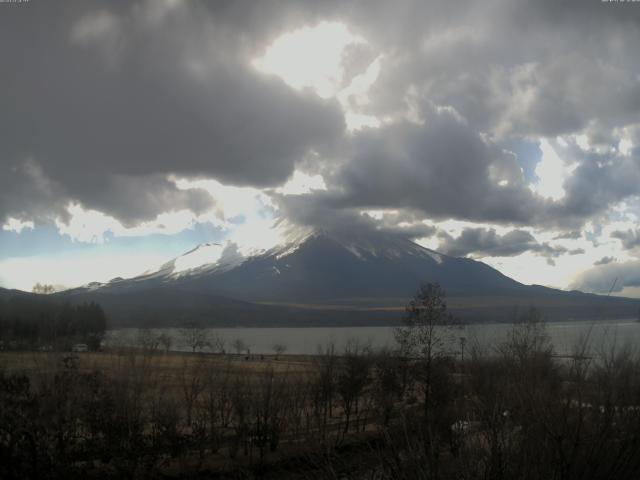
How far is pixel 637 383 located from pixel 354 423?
1203 inches

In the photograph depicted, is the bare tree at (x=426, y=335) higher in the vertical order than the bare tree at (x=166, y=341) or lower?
higher

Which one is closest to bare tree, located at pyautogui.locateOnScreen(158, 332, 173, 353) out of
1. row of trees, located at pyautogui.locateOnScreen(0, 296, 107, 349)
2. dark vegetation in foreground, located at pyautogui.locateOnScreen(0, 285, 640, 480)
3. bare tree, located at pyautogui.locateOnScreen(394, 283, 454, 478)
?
row of trees, located at pyautogui.locateOnScreen(0, 296, 107, 349)

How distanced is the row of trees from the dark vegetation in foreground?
21.9 feet

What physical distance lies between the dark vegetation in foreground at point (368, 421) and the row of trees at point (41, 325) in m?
6.68

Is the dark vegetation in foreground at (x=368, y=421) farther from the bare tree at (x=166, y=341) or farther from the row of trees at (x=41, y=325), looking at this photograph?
the bare tree at (x=166, y=341)

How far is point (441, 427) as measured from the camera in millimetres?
18031

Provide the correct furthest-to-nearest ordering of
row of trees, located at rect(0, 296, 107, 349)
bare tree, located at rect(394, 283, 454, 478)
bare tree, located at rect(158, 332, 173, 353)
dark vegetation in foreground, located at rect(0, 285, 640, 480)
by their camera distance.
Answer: bare tree, located at rect(158, 332, 173, 353) → bare tree, located at rect(394, 283, 454, 478) → row of trees, located at rect(0, 296, 107, 349) → dark vegetation in foreground, located at rect(0, 285, 640, 480)

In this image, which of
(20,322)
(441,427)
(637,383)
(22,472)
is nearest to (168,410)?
(22,472)

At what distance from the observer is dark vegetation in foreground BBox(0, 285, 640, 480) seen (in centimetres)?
628

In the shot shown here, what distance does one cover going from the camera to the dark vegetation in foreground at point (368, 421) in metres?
6.28

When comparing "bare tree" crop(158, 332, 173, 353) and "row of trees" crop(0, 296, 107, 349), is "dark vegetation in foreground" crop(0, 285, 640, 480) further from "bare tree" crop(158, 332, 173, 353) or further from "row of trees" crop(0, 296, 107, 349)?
"bare tree" crop(158, 332, 173, 353)

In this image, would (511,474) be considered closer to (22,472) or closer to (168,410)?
(22,472)

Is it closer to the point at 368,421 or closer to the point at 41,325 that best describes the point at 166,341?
the point at 41,325

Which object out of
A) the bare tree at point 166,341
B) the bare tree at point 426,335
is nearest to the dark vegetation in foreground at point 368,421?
the bare tree at point 426,335
